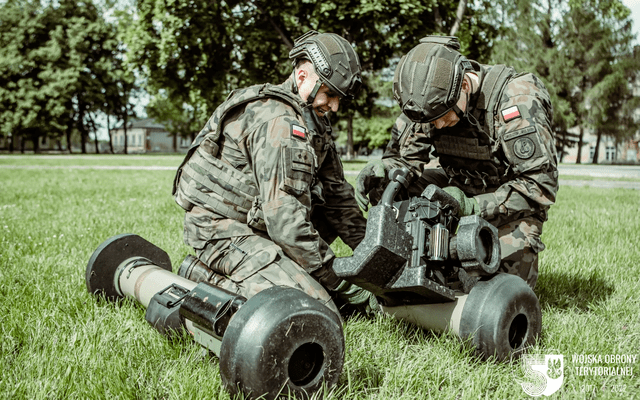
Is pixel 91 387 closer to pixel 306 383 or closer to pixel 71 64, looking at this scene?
pixel 306 383

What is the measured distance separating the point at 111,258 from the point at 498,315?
9.24ft

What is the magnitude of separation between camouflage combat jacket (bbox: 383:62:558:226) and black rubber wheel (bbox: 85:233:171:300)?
7.26 ft

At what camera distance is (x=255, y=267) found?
3332 millimetres

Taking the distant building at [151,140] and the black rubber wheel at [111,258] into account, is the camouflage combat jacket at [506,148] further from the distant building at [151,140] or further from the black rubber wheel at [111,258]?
the distant building at [151,140]

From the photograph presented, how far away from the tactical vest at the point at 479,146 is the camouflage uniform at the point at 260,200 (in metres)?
1.14

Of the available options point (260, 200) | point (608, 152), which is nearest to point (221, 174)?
point (260, 200)

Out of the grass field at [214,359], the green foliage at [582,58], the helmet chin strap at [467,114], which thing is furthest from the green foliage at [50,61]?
the helmet chin strap at [467,114]

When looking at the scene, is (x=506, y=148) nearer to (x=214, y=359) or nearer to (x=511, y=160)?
(x=511, y=160)

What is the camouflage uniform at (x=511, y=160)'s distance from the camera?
3.70 m

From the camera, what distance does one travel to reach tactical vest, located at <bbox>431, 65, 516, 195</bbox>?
400 cm

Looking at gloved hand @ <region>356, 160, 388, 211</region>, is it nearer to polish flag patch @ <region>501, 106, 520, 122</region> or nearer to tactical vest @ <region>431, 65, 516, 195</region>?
tactical vest @ <region>431, 65, 516, 195</region>

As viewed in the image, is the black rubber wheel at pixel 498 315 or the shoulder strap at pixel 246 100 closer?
the black rubber wheel at pixel 498 315

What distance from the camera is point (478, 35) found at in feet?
67.1

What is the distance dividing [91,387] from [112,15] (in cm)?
2188
